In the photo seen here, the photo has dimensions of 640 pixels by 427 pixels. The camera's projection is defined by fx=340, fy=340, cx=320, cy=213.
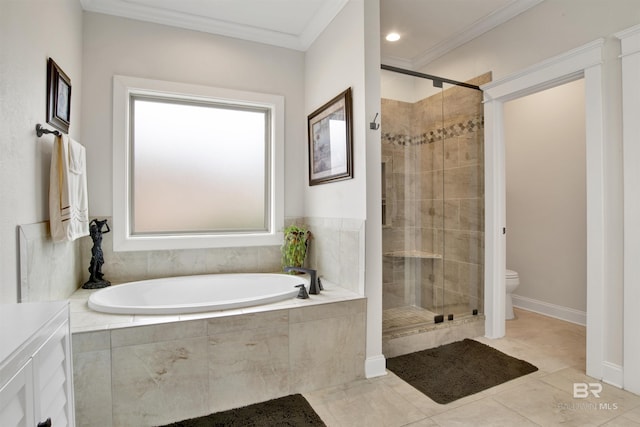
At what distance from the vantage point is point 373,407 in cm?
192

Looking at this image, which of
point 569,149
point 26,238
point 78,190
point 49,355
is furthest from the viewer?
point 569,149

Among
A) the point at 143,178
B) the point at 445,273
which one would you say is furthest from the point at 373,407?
the point at 143,178

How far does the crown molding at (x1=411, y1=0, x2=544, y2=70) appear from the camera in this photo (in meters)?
2.65

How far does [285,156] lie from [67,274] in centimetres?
185

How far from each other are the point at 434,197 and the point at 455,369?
1.44m

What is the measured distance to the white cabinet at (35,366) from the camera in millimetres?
741

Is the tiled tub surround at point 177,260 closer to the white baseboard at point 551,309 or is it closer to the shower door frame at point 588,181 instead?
the shower door frame at point 588,181

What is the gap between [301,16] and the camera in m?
2.77

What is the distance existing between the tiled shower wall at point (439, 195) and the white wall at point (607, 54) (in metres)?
0.45

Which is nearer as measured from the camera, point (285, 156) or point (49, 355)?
point (49, 355)

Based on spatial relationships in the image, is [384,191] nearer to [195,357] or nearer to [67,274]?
[195,357]

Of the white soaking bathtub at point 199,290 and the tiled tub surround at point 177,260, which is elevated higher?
the tiled tub surround at point 177,260

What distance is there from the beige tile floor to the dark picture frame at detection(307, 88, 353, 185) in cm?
141

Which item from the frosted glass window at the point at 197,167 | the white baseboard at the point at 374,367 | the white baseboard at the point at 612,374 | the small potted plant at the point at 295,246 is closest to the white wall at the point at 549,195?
the white baseboard at the point at 612,374
